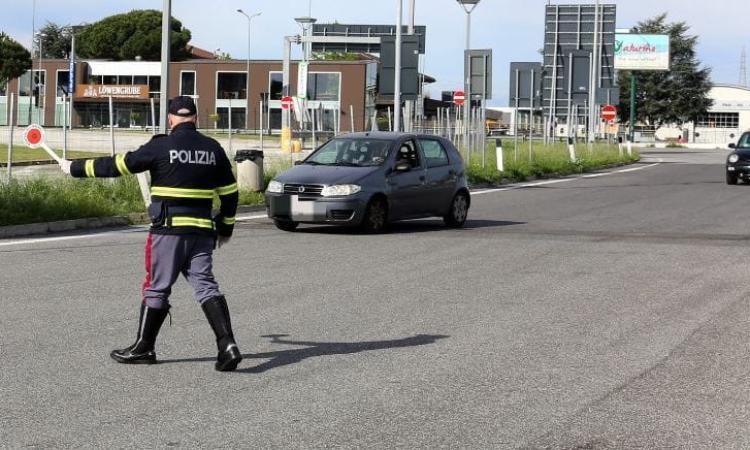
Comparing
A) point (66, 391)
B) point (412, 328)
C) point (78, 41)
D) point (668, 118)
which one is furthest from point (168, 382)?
point (78, 41)

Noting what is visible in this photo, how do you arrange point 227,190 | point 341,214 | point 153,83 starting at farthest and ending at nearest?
point 153,83
point 341,214
point 227,190

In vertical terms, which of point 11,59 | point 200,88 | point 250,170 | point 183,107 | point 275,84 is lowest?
point 250,170

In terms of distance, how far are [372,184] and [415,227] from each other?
5.94 ft

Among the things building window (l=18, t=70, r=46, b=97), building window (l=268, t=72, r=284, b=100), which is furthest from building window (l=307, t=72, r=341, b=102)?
building window (l=18, t=70, r=46, b=97)

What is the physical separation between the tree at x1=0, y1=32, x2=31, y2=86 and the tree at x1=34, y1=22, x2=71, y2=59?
42.0m

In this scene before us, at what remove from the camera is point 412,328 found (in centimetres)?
950

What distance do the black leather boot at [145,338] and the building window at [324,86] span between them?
88.3 m

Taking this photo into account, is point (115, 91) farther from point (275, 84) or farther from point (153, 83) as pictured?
point (275, 84)

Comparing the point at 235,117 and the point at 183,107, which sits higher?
the point at 235,117

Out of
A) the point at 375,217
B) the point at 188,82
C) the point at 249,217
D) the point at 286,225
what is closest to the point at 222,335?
the point at 375,217

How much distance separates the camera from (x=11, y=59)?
98812 millimetres

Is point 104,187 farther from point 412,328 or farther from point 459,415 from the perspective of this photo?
point 459,415

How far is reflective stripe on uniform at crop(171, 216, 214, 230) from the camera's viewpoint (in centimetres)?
765

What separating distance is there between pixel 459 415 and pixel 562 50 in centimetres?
4925
